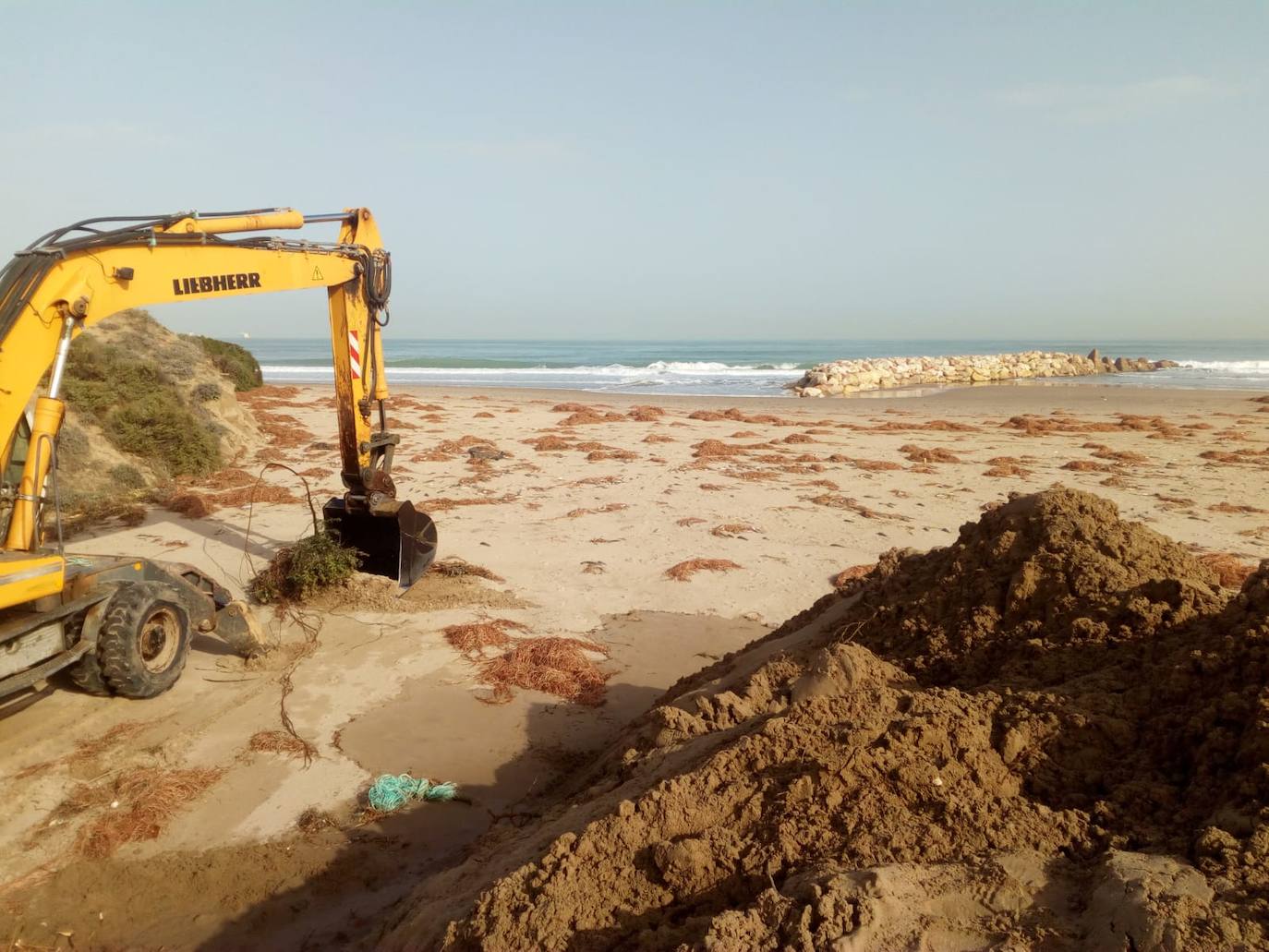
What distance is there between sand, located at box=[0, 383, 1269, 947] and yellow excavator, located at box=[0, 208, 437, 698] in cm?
56

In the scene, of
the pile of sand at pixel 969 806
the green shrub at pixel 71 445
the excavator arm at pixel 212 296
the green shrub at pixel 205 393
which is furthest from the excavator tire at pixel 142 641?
the green shrub at pixel 205 393

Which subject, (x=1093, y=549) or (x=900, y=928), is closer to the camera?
(x=900, y=928)

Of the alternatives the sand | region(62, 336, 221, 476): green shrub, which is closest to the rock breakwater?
the sand

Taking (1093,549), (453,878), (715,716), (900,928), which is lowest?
(453,878)

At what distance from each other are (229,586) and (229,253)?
14.1 feet

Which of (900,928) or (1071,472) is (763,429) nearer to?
(1071,472)

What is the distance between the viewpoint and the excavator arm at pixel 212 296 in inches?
216

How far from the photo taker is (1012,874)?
253 cm

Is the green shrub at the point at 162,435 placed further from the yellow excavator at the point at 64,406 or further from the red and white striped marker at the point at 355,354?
→ the red and white striped marker at the point at 355,354

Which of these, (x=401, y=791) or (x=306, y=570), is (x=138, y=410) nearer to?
(x=306, y=570)

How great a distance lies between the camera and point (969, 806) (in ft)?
9.38

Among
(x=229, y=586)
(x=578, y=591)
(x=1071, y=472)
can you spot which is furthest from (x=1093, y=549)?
(x=1071, y=472)

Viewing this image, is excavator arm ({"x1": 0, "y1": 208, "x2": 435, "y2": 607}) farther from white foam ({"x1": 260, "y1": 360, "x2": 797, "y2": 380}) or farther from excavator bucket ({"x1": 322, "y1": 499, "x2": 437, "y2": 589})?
white foam ({"x1": 260, "y1": 360, "x2": 797, "y2": 380})

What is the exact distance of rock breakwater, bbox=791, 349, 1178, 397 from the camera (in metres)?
39.9
